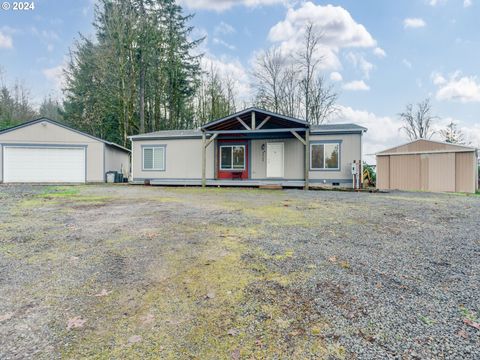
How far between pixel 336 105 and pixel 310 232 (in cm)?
2115

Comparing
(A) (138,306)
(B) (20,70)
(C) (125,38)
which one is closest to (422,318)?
(A) (138,306)

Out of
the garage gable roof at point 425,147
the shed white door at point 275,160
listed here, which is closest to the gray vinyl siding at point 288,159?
the shed white door at point 275,160

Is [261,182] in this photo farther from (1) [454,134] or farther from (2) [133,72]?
(1) [454,134]

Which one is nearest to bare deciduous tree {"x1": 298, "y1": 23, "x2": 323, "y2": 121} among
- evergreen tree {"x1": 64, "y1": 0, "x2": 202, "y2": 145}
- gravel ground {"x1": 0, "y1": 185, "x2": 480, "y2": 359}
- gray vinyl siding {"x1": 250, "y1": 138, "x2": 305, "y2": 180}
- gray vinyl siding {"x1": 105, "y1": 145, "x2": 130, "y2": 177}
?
evergreen tree {"x1": 64, "y1": 0, "x2": 202, "y2": 145}

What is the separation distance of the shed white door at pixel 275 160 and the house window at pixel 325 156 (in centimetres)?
146

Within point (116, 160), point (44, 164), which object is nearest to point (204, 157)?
point (116, 160)

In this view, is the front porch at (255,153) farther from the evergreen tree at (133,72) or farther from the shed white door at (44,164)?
the evergreen tree at (133,72)

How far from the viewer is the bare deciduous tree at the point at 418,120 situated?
2917cm

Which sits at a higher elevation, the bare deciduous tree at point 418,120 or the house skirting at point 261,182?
the bare deciduous tree at point 418,120

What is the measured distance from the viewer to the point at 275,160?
13906mm

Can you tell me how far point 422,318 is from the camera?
2.19 meters

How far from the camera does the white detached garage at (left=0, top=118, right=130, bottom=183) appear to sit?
1502 centimetres

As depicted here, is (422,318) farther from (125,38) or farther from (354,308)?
(125,38)

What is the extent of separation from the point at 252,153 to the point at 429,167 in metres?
8.96
